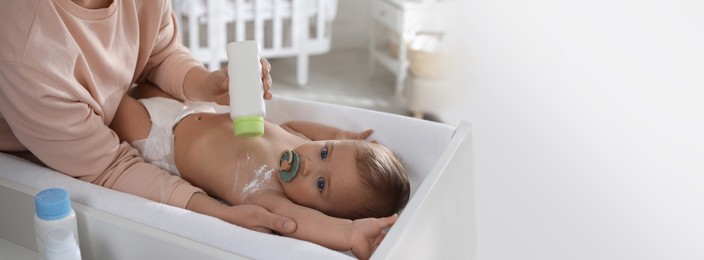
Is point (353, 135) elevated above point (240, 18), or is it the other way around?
point (353, 135)

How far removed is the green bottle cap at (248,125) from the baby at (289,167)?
0.22 feet

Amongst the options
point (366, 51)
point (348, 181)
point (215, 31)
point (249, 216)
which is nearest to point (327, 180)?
point (348, 181)

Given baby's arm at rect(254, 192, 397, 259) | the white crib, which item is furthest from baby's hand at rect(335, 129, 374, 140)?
the white crib

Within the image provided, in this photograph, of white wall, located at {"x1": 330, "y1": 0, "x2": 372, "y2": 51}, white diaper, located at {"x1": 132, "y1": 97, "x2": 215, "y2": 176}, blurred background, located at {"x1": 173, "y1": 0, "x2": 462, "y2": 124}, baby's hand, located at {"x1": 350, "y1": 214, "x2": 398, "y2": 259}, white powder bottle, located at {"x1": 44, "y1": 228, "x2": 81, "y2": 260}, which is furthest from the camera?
white wall, located at {"x1": 330, "y1": 0, "x2": 372, "y2": 51}

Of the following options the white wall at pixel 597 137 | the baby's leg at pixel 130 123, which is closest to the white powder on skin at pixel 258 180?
the baby's leg at pixel 130 123

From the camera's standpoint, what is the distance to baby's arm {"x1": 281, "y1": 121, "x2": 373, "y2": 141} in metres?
1.34

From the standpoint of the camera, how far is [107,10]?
4.01ft

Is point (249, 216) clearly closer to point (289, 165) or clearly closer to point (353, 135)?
point (289, 165)

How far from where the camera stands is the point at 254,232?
0.96 m

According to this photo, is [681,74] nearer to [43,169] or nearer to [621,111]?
[621,111]

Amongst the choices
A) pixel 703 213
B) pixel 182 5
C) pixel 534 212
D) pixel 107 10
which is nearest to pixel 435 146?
pixel 107 10

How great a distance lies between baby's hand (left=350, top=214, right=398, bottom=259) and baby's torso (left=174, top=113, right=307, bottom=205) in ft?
0.71

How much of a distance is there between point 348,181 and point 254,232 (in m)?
0.22

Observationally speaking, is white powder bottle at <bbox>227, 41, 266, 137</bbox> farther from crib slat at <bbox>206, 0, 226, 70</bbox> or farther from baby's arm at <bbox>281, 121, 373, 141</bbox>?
crib slat at <bbox>206, 0, 226, 70</bbox>
